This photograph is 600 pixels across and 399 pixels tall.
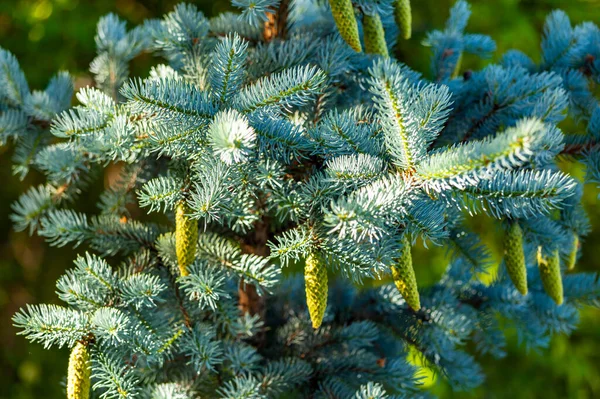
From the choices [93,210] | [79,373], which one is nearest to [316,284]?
[79,373]

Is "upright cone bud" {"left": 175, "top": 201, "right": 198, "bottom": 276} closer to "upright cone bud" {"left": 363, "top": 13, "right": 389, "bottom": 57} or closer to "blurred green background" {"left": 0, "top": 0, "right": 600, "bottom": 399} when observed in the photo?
"upright cone bud" {"left": 363, "top": 13, "right": 389, "bottom": 57}

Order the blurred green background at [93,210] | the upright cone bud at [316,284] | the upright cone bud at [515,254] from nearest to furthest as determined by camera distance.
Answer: the upright cone bud at [316,284] → the upright cone bud at [515,254] → the blurred green background at [93,210]

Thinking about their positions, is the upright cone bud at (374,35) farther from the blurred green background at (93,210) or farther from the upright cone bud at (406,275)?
the blurred green background at (93,210)

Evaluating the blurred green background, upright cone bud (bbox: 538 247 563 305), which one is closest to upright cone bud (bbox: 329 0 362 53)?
upright cone bud (bbox: 538 247 563 305)

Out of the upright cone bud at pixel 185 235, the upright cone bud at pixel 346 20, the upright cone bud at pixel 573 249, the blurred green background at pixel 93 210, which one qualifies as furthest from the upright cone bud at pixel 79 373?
the blurred green background at pixel 93 210

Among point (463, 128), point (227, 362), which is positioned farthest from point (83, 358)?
point (463, 128)

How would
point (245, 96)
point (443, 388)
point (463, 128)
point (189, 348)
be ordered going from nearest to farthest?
1. point (245, 96)
2. point (189, 348)
3. point (463, 128)
4. point (443, 388)

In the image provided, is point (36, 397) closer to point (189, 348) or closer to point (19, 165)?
point (19, 165)
